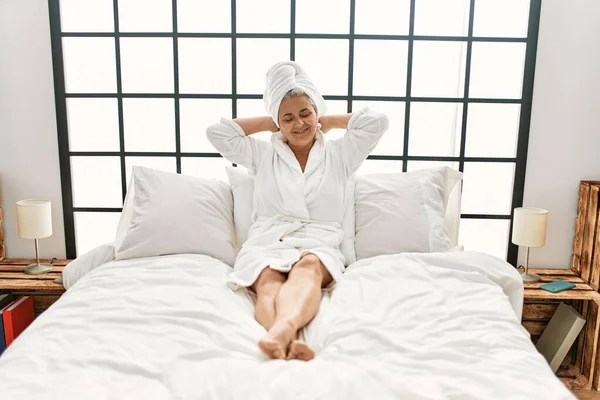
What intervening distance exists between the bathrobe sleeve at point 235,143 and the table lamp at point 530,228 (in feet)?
4.20

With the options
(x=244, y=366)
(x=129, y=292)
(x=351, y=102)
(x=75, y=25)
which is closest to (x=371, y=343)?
(x=244, y=366)

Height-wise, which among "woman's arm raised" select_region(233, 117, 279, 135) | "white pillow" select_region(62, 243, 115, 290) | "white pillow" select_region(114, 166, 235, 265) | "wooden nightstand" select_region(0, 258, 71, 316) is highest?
"woman's arm raised" select_region(233, 117, 279, 135)

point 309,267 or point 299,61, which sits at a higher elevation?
point 299,61

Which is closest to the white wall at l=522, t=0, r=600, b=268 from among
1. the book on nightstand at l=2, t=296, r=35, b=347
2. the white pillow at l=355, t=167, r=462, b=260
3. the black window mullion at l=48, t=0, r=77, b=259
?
the white pillow at l=355, t=167, r=462, b=260

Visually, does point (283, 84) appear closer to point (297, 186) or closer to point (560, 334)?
point (297, 186)

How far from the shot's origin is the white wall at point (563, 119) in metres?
2.54

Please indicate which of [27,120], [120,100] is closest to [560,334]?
[120,100]

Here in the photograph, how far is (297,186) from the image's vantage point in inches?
85.9

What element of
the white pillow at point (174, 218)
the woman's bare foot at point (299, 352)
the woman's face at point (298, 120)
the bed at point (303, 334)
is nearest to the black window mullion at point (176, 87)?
the white pillow at point (174, 218)

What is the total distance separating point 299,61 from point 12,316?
6.15ft

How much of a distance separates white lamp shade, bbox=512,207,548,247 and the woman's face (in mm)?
1111

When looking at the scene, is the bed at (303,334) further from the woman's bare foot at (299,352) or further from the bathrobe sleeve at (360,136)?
the bathrobe sleeve at (360,136)

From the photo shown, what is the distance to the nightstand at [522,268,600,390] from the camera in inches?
92.4

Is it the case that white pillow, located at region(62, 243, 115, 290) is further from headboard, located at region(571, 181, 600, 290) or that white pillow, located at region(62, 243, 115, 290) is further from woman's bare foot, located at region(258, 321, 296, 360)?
headboard, located at region(571, 181, 600, 290)
